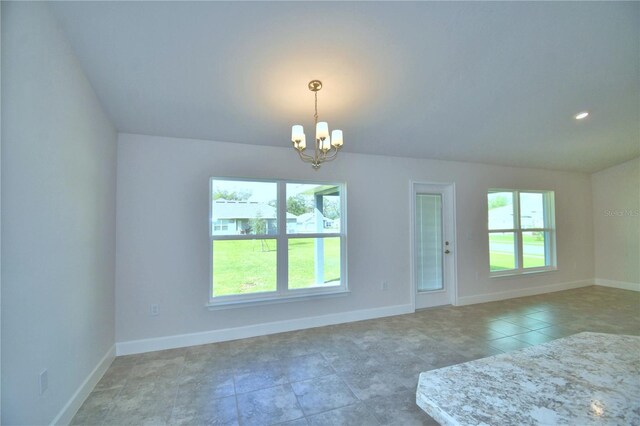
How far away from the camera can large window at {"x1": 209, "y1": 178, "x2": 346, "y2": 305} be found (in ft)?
11.1

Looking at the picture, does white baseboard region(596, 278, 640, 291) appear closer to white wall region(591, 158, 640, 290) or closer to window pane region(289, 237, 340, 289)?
white wall region(591, 158, 640, 290)

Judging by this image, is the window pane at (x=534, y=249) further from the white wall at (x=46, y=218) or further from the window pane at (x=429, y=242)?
the white wall at (x=46, y=218)

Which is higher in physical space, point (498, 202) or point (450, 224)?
point (498, 202)

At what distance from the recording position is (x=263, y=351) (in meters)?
2.99

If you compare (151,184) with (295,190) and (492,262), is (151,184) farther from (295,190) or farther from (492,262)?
(492,262)

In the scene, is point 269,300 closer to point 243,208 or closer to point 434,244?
point 243,208

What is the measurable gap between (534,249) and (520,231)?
22.8 inches

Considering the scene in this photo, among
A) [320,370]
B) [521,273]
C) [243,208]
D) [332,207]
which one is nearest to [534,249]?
[521,273]

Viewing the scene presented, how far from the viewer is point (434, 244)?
15.1 feet

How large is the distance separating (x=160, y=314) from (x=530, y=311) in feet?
16.8

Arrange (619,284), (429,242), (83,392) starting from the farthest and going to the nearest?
(619,284) < (429,242) < (83,392)

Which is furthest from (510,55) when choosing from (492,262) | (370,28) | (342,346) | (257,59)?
(492,262)

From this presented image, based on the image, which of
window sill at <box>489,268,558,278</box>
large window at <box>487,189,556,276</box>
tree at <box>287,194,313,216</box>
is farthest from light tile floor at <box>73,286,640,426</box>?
tree at <box>287,194,313,216</box>

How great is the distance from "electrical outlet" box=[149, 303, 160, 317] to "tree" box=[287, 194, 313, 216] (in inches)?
72.5
